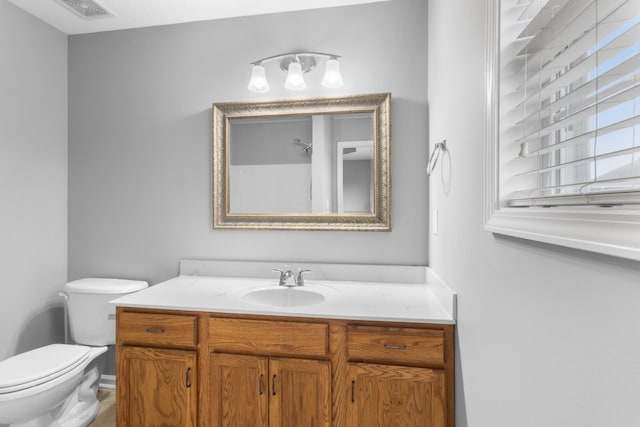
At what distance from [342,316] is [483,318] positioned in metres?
0.59

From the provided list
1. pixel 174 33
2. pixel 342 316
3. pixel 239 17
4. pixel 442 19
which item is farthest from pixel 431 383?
pixel 174 33

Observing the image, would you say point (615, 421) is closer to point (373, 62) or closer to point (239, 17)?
point (373, 62)

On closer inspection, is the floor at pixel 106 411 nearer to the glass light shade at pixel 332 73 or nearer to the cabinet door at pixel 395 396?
the cabinet door at pixel 395 396

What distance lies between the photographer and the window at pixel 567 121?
0.41 metres

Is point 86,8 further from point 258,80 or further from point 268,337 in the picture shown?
point 268,337

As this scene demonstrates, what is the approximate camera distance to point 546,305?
61 centimetres

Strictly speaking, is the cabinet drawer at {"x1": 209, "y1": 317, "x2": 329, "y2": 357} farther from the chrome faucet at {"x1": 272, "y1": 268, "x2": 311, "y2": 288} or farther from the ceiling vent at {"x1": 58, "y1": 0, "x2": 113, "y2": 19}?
the ceiling vent at {"x1": 58, "y1": 0, "x2": 113, "y2": 19}

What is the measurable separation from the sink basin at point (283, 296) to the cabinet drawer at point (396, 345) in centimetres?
45

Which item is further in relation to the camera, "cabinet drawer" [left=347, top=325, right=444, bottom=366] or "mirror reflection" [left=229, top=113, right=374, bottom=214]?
"mirror reflection" [left=229, top=113, right=374, bottom=214]

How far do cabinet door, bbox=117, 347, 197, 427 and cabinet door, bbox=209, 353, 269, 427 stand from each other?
0.36 ft

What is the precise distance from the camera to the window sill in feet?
1.23

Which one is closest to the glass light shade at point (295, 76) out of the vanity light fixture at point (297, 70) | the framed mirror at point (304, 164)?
the vanity light fixture at point (297, 70)

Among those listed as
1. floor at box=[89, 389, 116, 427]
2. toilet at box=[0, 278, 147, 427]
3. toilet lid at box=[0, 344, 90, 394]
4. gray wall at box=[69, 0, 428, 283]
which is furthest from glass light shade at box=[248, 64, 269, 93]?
floor at box=[89, 389, 116, 427]

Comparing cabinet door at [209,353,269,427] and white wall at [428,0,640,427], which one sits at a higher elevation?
white wall at [428,0,640,427]
